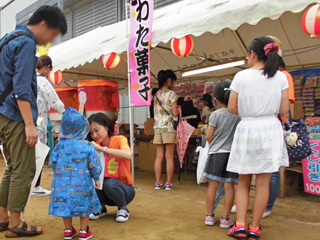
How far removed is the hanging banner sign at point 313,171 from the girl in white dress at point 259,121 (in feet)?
5.20

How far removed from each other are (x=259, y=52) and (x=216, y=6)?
1.53m

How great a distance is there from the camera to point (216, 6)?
3549mm

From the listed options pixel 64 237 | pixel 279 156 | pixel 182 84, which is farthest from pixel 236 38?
pixel 64 237

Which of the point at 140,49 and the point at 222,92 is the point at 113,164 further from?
the point at 140,49

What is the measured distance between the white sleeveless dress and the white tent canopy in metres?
1.01

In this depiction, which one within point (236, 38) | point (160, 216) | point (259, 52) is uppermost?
point (236, 38)

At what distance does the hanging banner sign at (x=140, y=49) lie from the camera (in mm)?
3951

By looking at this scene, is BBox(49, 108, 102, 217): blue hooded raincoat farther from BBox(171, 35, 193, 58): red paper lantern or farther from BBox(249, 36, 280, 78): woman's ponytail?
BBox(171, 35, 193, 58): red paper lantern

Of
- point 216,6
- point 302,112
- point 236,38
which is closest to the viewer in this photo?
point 216,6

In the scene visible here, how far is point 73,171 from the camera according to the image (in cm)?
223

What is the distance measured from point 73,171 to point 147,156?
150 inches

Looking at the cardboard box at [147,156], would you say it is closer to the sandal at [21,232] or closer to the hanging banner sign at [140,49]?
the hanging banner sign at [140,49]

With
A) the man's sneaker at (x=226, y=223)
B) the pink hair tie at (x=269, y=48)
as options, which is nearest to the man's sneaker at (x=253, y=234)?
the man's sneaker at (x=226, y=223)

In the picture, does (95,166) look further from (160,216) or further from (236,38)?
(236,38)
